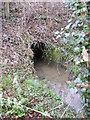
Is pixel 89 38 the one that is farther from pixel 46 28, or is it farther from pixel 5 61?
pixel 46 28

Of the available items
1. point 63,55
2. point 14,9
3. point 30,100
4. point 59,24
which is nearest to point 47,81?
point 63,55

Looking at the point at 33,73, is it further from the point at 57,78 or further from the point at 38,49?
the point at 38,49

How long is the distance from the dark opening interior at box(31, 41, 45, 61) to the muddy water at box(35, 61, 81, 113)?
0.16 meters

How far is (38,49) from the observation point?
500 centimetres

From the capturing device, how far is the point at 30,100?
3094 mm

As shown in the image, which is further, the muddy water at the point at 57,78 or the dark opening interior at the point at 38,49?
the dark opening interior at the point at 38,49

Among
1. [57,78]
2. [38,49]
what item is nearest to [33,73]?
[57,78]

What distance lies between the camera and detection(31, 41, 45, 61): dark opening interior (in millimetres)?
4774

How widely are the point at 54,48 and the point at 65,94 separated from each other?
1596 mm

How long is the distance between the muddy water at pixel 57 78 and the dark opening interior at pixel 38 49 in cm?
16

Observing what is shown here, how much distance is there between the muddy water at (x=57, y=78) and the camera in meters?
3.19

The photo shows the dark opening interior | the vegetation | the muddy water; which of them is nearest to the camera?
the vegetation

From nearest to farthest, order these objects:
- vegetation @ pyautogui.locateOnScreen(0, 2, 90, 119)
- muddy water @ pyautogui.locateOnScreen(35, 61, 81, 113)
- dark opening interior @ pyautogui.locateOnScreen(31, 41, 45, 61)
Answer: vegetation @ pyautogui.locateOnScreen(0, 2, 90, 119) → muddy water @ pyautogui.locateOnScreen(35, 61, 81, 113) → dark opening interior @ pyautogui.locateOnScreen(31, 41, 45, 61)

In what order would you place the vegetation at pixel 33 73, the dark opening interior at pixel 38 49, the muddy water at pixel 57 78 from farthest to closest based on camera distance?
the dark opening interior at pixel 38 49
the muddy water at pixel 57 78
the vegetation at pixel 33 73
